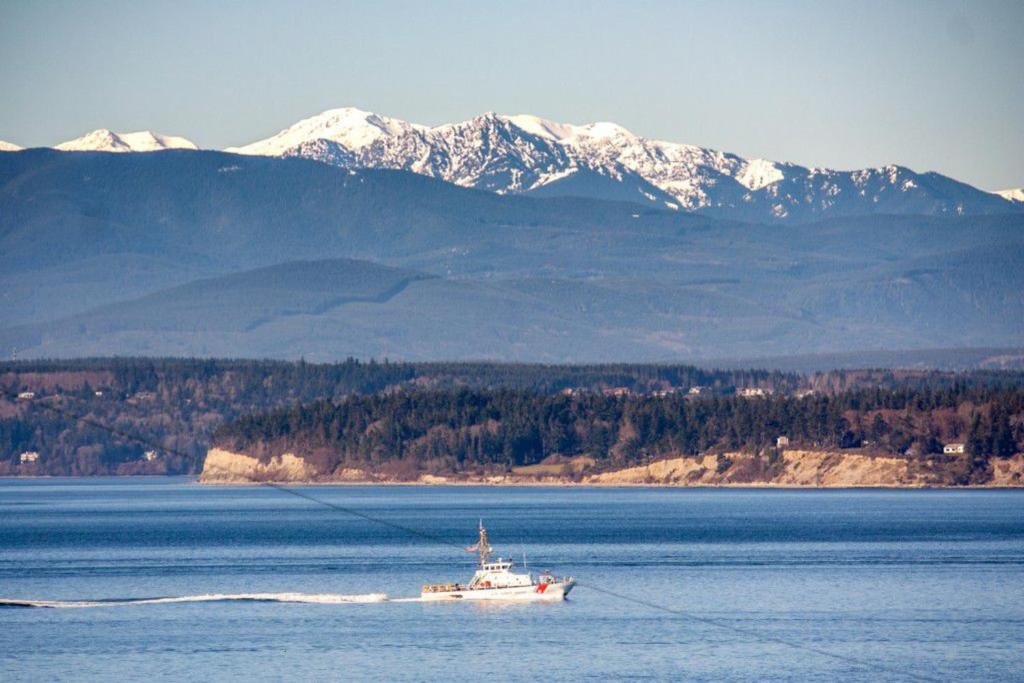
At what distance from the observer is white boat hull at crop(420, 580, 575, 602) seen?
129m

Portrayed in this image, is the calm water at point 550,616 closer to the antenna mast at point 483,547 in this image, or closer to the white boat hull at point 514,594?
the white boat hull at point 514,594

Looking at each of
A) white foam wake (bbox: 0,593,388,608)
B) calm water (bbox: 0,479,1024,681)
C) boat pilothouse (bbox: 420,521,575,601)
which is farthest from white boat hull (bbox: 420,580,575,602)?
white foam wake (bbox: 0,593,388,608)

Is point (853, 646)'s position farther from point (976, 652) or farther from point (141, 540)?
point (141, 540)

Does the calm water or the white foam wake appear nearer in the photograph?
the calm water

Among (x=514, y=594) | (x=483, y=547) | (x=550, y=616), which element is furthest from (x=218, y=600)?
(x=550, y=616)

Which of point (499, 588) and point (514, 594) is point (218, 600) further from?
point (514, 594)

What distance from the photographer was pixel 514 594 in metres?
129

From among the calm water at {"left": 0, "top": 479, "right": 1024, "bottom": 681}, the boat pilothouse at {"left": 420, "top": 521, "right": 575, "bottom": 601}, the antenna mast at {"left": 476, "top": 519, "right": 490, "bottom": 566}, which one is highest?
the antenna mast at {"left": 476, "top": 519, "right": 490, "bottom": 566}

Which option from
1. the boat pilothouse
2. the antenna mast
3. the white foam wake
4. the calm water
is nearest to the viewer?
the calm water

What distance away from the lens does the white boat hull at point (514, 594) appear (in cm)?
12862

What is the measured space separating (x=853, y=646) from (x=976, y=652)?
6.29 meters

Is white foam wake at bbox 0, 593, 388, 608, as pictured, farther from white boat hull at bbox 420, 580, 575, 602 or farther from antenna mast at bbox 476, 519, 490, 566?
antenna mast at bbox 476, 519, 490, 566

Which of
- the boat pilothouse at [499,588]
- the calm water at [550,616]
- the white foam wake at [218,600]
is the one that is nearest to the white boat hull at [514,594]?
the boat pilothouse at [499,588]

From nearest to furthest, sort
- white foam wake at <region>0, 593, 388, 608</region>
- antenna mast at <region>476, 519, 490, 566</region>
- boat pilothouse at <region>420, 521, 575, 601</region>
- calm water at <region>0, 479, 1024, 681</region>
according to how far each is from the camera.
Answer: calm water at <region>0, 479, 1024, 681</region> → antenna mast at <region>476, 519, 490, 566</region> → white foam wake at <region>0, 593, 388, 608</region> → boat pilothouse at <region>420, 521, 575, 601</region>
